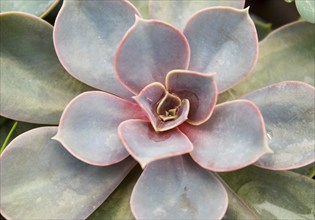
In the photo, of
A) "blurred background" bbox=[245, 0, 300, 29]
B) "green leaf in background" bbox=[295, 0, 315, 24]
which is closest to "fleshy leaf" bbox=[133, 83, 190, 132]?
"green leaf in background" bbox=[295, 0, 315, 24]

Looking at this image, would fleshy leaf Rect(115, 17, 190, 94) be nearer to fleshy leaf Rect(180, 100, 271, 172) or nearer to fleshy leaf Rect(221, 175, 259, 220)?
fleshy leaf Rect(180, 100, 271, 172)

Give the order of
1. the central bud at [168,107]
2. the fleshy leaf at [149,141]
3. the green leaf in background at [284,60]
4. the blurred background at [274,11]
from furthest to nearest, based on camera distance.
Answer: the blurred background at [274,11]
the green leaf in background at [284,60]
the central bud at [168,107]
the fleshy leaf at [149,141]

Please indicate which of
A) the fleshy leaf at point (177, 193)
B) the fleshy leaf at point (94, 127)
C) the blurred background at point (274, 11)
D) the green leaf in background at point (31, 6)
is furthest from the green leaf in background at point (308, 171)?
the blurred background at point (274, 11)

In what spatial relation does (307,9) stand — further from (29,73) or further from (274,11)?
(274,11)

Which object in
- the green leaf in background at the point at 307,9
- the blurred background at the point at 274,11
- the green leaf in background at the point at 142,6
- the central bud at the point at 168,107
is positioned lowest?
the blurred background at the point at 274,11

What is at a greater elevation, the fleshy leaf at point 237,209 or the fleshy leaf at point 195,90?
the fleshy leaf at point 195,90

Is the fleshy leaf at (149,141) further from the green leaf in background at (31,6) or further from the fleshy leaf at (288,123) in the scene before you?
the green leaf in background at (31,6)

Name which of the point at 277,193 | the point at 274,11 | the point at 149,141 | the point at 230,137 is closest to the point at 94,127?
the point at 149,141
